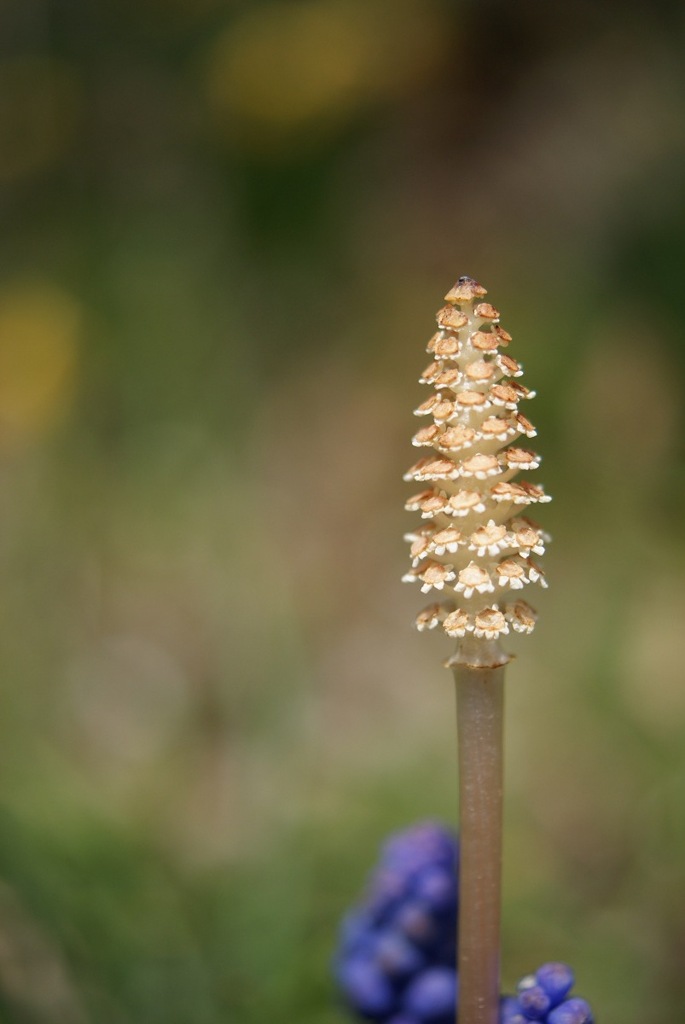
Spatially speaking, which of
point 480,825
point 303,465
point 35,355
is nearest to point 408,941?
point 480,825

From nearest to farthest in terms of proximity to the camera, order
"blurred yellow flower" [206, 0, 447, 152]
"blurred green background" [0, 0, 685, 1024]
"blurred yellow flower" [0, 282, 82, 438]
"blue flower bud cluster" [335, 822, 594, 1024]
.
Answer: "blue flower bud cluster" [335, 822, 594, 1024], "blurred green background" [0, 0, 685, 1024], "blurred yellow flower" [0, 282, 82, 438], "blurred yellow flower" [206, 0, 447, 152]

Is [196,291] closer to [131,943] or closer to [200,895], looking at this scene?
[200,895]

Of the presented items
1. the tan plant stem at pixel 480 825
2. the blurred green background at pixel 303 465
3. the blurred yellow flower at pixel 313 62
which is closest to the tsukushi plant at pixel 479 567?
the tan plant stem at pixel 480 825

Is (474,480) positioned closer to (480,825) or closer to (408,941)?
(480,825)

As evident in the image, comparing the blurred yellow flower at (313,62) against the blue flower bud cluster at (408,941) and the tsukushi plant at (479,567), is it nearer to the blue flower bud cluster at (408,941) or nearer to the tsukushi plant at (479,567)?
the blue flower bud cluster at (408,941)

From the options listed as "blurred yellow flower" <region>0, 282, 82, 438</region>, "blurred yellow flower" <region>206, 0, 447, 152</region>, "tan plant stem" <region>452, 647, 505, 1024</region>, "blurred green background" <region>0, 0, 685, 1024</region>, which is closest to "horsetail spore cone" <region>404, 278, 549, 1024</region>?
"tan plant stem" <region>452, 647, 505, 1024</region>

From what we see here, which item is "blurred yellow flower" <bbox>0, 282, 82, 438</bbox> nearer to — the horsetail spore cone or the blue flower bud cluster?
the blue flower bud cluster
